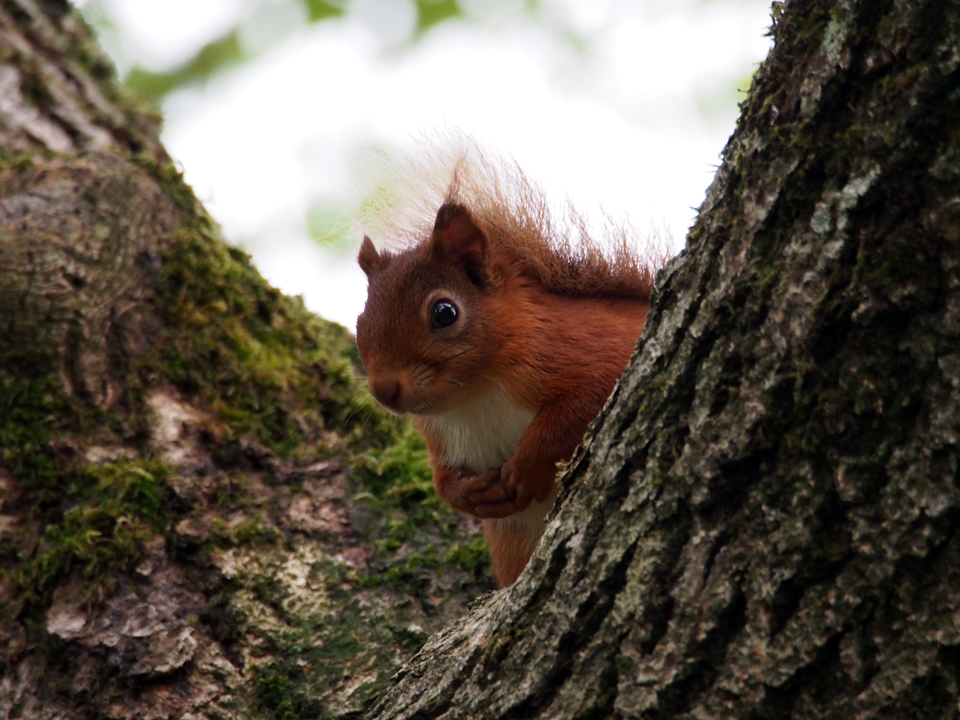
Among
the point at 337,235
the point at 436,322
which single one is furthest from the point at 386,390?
the point at 337,235

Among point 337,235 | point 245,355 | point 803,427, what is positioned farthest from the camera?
point 337,235

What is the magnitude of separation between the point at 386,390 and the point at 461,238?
531mm

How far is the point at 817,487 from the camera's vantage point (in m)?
1.24

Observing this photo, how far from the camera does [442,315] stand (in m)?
2.75

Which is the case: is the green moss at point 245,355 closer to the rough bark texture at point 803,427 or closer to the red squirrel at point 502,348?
the red squirrel at point 502,348

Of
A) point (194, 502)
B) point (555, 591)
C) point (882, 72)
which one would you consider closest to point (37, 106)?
point (194, 502)

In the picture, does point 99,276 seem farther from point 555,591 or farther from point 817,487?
point 817,487

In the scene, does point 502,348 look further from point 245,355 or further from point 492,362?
point 245,355

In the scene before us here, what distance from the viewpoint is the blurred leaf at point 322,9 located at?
7.50m

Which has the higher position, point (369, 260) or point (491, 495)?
point (369, 260)

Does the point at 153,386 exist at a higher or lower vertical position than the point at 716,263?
lower

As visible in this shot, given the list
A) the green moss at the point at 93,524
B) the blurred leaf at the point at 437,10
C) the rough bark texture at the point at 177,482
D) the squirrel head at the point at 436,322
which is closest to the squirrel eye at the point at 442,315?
the squirrel head at the point at 436,322

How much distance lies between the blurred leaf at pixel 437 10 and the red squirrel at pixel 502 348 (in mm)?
5089

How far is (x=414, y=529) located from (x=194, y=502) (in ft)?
2.22
